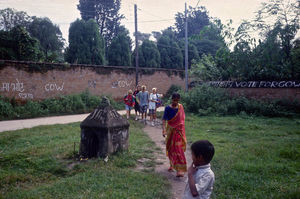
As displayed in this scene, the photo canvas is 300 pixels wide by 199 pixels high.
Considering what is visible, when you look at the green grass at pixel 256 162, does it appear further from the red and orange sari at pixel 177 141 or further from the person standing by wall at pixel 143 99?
the person standing by wall at pixel 143 99

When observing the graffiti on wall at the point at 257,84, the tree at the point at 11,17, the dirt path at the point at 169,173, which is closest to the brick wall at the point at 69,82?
the graffiti on wall at the point at 257,84

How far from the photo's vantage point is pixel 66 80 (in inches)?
633

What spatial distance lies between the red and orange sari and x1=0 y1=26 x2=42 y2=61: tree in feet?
49.1

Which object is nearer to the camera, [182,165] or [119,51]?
[182,165]

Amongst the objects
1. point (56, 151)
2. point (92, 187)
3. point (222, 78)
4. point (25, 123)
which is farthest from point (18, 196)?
point (222, 78)

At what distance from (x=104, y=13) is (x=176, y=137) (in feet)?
120

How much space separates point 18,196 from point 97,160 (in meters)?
1.89

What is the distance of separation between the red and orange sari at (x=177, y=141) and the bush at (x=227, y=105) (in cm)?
928

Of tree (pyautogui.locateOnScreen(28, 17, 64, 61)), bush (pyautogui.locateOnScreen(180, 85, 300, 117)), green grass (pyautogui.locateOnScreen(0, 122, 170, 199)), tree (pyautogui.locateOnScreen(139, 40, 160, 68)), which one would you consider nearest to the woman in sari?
green grass (pyautogui.locateOnScreen(0, 122, 170, 199))

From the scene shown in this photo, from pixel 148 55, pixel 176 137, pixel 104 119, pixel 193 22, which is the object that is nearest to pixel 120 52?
pixel 148 55

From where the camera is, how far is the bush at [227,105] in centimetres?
1314

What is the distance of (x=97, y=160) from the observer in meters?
5.50

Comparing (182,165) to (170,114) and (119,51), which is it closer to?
(170,114)

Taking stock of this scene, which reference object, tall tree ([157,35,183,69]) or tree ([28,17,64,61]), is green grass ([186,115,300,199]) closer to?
tall tree ([157,35,183,69])
